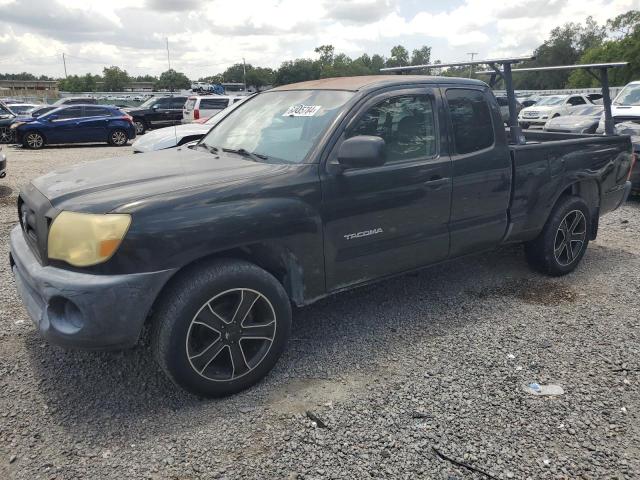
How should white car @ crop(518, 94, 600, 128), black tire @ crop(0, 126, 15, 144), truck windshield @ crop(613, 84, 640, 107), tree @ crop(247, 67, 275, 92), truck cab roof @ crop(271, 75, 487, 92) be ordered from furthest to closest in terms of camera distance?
1. tree @ crop(247, 67, 275, 92)
2. white car @ crop(518, 94, 600, 128)
3. black tire @ crop(0, 126, 15, 144)
4. truck windshield @ crop(613, 84, 640, 107)
5. truck cab roof @ crop(271, 75, 487, 92)

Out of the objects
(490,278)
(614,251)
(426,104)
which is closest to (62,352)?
(426,104)

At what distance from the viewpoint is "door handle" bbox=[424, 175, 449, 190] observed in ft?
12.3

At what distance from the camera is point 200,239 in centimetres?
280

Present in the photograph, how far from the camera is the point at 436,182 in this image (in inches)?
149

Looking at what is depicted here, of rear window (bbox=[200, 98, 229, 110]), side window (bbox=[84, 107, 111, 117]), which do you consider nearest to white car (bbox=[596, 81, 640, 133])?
rear window (bbox=[200, 98, 229, 110])

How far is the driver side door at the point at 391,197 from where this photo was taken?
3.36 m

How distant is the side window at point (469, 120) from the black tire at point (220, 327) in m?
1.91

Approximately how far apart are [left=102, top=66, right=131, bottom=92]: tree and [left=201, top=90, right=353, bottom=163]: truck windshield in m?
104

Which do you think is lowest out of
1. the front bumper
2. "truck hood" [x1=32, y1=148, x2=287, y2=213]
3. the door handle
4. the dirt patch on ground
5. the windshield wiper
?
the dirt patch on ground

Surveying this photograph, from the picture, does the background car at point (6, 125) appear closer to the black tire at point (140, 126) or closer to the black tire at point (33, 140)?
the black tire at point (33, 140)

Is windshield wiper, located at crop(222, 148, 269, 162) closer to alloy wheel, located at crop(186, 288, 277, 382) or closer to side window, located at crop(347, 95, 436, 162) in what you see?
side window, located at crop(347, 95, 436, 162)

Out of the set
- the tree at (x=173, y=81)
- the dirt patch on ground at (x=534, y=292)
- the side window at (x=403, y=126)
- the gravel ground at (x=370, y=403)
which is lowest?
the gravel ground at (x=370, y=403)

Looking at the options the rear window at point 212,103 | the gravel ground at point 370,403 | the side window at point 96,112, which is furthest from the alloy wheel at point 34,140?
the gravel ground at point 370,403

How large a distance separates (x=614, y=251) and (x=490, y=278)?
190 cm
